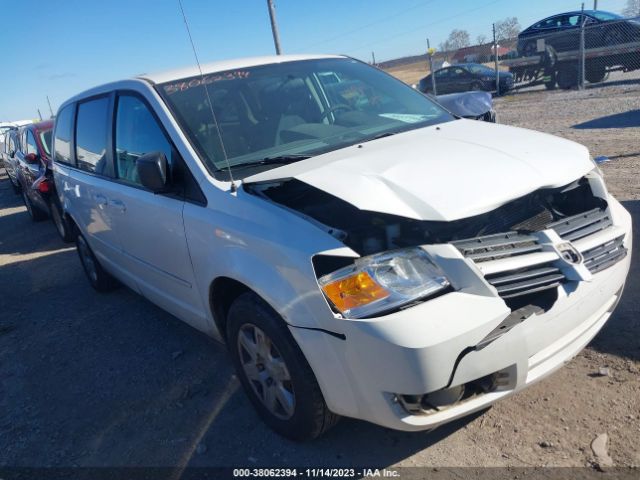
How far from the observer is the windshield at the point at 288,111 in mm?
3006

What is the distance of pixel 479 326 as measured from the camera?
1.96 meters

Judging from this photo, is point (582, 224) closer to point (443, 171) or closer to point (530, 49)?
point (443, 171)

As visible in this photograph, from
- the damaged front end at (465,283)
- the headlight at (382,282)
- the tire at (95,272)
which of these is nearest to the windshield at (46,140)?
the tire at (95,272)

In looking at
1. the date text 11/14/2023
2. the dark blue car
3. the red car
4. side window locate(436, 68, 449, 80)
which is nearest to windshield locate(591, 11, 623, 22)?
the dark blue car

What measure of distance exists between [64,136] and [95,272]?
1.44m

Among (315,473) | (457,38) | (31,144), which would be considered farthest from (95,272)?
(457,38)

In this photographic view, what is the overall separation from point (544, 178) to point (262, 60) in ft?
7.22

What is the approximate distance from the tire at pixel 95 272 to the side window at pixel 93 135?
97 cm

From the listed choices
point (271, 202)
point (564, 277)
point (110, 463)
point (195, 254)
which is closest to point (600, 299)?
point (564, 277)

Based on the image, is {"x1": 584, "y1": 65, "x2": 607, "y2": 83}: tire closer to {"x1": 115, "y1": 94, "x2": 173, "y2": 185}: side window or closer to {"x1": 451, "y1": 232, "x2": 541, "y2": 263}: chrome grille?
{"x1": 115, "y1": 94, "x2": 173, "y2": 185}: side window

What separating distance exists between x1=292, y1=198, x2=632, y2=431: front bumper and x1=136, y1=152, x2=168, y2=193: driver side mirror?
3.82 feet

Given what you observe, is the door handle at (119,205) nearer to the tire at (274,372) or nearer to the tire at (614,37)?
the tire at (274,372)

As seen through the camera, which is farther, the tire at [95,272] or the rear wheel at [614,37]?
the rear wheel at [614,37]

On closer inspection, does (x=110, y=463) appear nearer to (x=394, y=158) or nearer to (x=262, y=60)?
(x=394, y=158)
